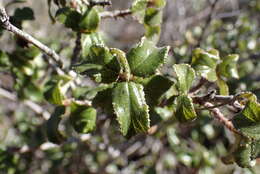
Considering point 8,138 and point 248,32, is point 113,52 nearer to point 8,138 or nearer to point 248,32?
point 248,32

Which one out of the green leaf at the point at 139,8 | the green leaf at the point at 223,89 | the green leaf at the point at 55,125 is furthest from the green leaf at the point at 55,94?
the green leaf at the point at 223,89

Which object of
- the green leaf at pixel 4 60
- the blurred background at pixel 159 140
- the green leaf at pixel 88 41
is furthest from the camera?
the blurred background at pixel 159 140

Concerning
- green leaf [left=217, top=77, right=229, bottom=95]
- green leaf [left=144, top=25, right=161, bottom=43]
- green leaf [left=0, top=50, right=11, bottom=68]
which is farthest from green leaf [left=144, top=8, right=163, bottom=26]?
green leaf [left=0, top=50, right=11, bottom=68]

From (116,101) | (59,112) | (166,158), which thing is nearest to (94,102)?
(116,101)

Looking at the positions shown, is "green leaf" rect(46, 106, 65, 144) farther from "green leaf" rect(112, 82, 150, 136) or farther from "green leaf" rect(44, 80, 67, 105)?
"green leaf" rect(112, 82, 150, 136)

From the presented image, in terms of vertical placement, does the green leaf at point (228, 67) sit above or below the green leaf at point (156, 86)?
below

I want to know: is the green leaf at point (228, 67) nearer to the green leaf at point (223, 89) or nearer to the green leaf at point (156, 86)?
the green leaf at point (223, 89)
